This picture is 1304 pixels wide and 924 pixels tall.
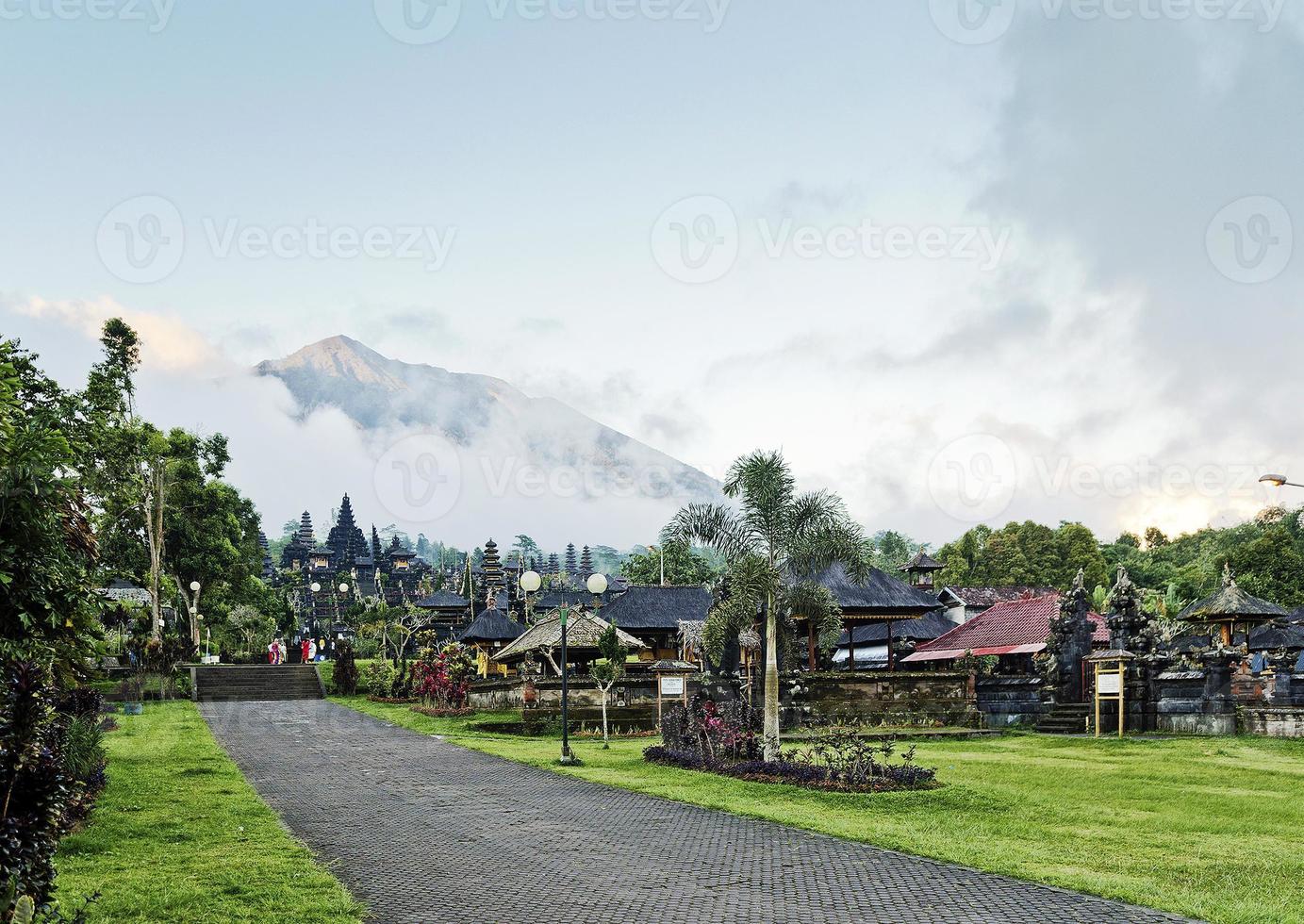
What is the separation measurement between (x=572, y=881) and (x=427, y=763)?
39.0ft

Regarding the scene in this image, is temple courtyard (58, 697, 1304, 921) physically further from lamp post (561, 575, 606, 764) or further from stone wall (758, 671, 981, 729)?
stone wall (758, 671, 981, 729)

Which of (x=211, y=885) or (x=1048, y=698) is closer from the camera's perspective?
(x=211, y=885)

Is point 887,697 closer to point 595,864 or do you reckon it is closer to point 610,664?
point 610,664

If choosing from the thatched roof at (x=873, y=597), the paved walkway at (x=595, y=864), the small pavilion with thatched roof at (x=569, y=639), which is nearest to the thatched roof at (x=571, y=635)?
the small pavilion with thatched roof at (x=569, y=639)

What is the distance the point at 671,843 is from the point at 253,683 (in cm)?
3686

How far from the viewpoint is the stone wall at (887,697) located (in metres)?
30.0

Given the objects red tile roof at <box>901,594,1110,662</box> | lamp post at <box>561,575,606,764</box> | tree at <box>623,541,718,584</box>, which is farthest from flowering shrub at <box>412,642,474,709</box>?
tree at <box>623,541,718,584</box>

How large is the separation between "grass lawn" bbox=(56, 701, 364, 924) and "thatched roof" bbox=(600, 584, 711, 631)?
30353mm

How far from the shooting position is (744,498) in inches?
809

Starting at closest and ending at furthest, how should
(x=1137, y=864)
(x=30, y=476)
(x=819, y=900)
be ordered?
1. (x=30, y=476)
2. (x=819, y=900)
3. (x=1137, y=864)

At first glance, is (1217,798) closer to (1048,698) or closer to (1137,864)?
(1137,864)

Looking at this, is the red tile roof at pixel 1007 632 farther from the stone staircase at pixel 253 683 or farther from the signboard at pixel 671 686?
the stone staircase at pixel 253 683

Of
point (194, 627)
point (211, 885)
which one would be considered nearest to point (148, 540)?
point (194, 627)

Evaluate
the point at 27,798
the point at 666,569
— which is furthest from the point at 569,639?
the point at 666,569
